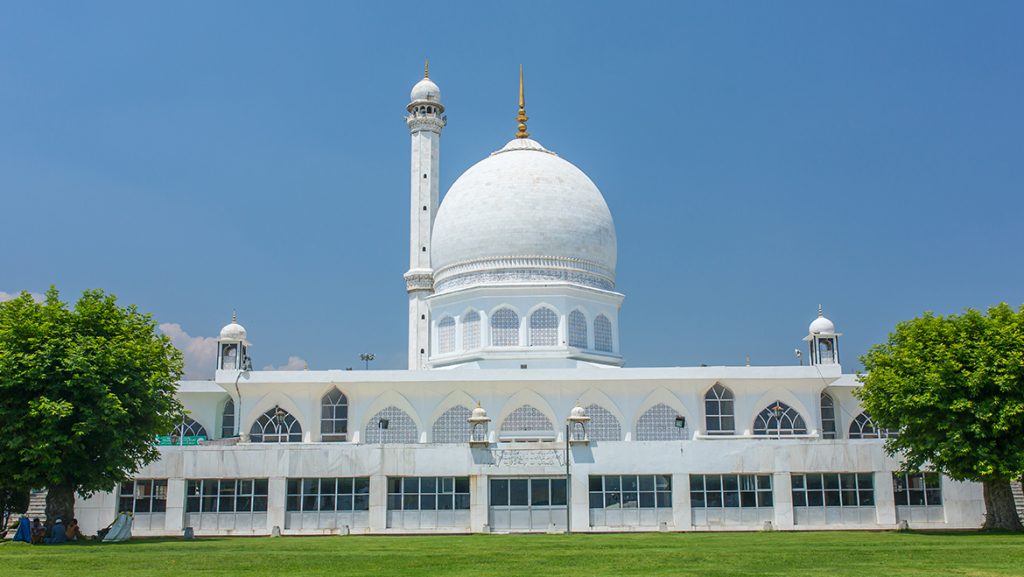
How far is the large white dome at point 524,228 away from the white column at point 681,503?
49.5 ft

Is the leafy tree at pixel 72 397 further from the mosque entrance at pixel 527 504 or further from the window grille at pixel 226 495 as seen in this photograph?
the mosque entrance at pixel 527 504

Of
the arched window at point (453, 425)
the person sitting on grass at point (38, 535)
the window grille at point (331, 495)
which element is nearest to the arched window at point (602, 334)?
the arched window at point (453, 425)

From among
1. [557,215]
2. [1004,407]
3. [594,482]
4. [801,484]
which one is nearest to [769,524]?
[801,484]

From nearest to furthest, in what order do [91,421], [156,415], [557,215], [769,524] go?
[91,421]
[156,415]
[769,524]
[557,215]

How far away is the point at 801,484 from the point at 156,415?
24434 millimetres

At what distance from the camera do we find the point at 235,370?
49156mm

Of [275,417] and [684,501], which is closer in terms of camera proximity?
[684,501]

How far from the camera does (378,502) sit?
39.6 m

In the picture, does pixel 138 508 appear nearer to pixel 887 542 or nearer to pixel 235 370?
pixel 235 370

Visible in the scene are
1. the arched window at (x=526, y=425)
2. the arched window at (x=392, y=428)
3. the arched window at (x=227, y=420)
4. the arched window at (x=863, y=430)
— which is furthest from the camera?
the arched window at (x=227, y=420)

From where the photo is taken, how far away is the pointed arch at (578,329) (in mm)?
50750

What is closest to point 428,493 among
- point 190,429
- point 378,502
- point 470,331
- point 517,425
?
point 378,502

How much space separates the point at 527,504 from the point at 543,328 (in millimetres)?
12946

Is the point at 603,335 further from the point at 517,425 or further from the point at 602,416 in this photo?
the point at 517,425
